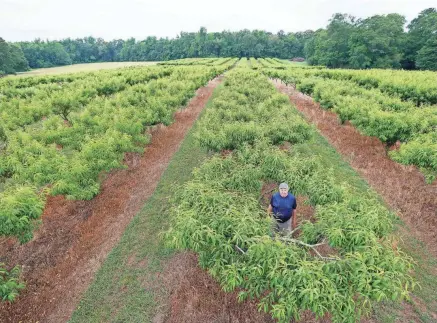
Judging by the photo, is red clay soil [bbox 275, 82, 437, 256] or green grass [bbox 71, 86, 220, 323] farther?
red clay soil [bbox 275, 82, 437, 256]

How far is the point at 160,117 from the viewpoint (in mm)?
23906

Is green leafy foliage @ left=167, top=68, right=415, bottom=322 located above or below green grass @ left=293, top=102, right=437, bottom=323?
above

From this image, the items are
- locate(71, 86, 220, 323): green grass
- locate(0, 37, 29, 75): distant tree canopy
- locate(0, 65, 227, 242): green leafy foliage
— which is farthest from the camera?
locate(0, 37, 29, 75): distant tree canopy

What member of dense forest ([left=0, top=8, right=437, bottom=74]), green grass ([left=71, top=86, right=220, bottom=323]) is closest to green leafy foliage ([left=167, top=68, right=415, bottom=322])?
green grass ([left=71, top=86, right=220, bottom=323])

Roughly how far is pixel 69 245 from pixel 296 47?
156 m

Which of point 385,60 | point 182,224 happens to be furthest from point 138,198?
point 385,60

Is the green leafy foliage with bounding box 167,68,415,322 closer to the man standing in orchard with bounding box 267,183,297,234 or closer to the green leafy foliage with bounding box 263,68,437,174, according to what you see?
the man standing in orchard with bounding box 267,183,297,234

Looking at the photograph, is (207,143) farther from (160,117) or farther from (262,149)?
(160,117)

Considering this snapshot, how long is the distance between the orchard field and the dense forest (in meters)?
74.4

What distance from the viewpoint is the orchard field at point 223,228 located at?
6.21 metres

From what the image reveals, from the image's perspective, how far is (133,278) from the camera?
10.2 metres

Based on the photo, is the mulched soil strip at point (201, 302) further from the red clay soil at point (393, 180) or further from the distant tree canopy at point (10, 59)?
the distant tree canopy at point (10, 59)

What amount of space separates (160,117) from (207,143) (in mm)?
10589

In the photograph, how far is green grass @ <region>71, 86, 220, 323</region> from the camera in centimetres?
895
